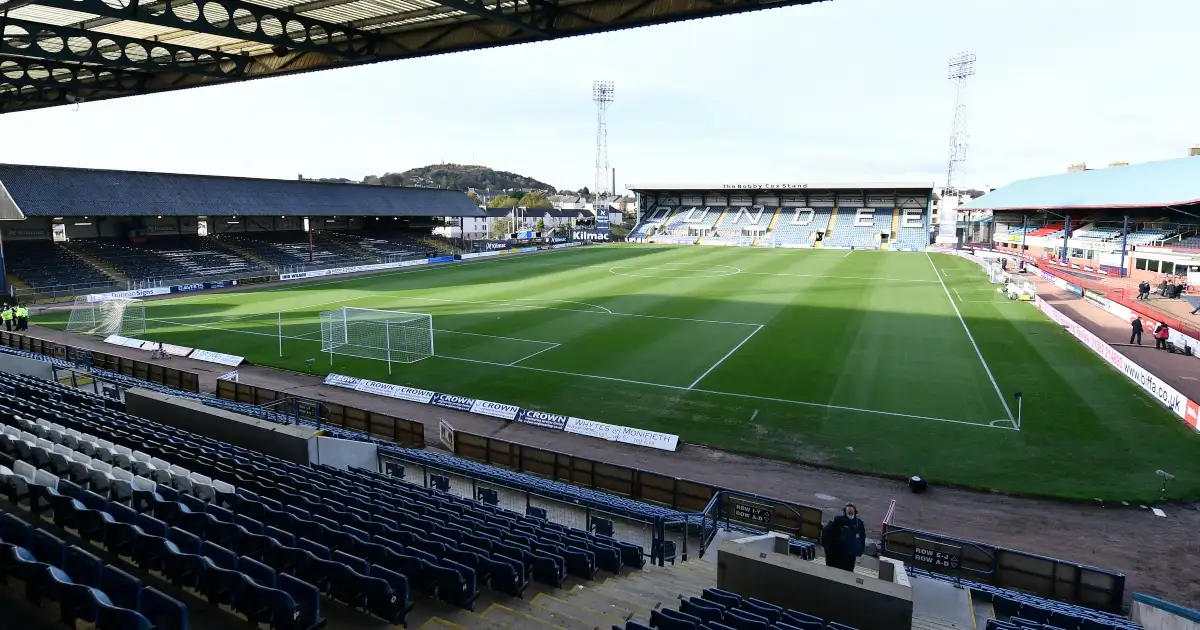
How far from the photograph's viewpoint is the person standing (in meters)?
9.01

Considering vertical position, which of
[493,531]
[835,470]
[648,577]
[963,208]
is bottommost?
[835,470]

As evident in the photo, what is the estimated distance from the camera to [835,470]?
16.3 meters

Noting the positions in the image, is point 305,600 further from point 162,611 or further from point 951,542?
point 951,542

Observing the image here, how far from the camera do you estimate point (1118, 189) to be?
5862 centimetres

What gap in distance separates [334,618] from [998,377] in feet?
79.7

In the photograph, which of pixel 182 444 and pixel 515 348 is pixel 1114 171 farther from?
pixel 182 444

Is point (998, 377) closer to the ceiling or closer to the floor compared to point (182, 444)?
closer to the floor

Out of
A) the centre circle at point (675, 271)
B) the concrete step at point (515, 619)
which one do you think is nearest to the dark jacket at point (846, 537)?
the concrete step at point (515, 619)

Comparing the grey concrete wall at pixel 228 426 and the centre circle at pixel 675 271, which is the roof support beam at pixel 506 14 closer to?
the grey concrete wall at pixel 228 426

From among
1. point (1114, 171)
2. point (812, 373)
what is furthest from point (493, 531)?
point (1114, 171)

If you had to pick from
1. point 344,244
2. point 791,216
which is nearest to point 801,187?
point 791,216

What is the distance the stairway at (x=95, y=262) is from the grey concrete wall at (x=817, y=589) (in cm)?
5247

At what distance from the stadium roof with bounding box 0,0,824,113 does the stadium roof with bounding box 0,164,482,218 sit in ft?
106

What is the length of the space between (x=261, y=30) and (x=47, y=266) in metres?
44.8
